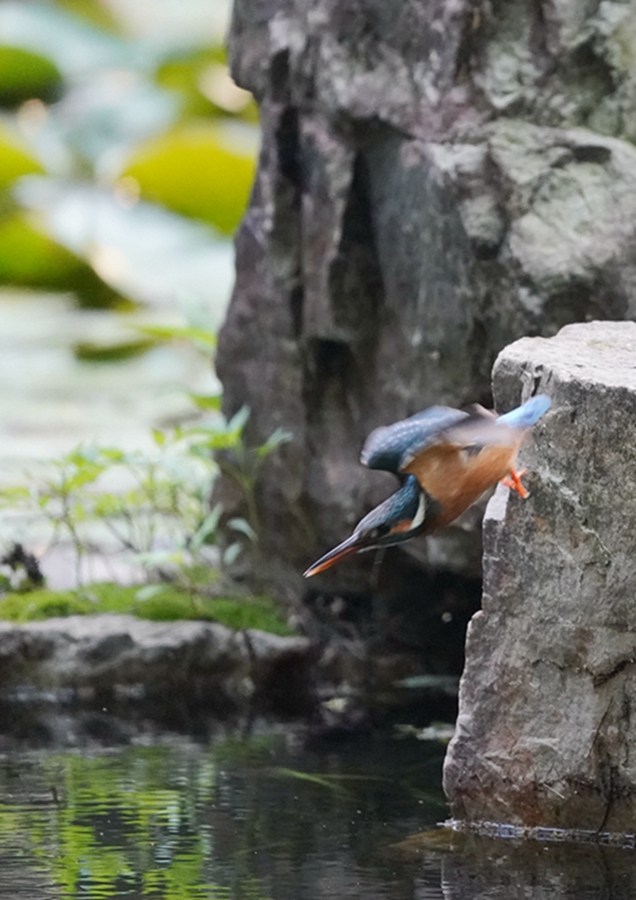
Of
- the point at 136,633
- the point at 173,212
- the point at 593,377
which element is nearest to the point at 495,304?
Result: the point at 593,377

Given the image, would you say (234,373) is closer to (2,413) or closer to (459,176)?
(459,176)

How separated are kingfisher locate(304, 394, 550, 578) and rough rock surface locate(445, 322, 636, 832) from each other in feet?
1.28

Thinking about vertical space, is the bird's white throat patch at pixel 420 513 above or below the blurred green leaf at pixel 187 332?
below

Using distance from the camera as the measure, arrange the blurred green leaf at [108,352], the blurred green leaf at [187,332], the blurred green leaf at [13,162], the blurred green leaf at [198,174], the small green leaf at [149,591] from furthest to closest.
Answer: the blurred green leaf at [13,162] → the blurred green leaf at [198,174] → the blurred green leaf at [108,352] → the blurred green leaf at [187,332] → the small green leaf at [149,591]

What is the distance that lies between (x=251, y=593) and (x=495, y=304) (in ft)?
4.73

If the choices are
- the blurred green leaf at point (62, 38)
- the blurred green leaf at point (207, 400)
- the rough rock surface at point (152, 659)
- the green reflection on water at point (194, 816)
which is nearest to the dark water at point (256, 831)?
the green reflection on water at point (194, 816)

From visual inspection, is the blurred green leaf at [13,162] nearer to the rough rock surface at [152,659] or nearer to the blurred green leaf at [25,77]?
the blurred green leaf at [25,77]

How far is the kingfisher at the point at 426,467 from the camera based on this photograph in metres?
2.55

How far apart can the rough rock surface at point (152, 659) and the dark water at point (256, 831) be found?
52 cm

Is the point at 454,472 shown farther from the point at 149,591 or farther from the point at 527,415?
the point at 149,591

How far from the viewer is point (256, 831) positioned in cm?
319

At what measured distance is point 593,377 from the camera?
2984 mm

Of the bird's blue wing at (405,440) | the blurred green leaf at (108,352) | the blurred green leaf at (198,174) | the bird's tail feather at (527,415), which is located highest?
the blurred green leaf at (198,174)

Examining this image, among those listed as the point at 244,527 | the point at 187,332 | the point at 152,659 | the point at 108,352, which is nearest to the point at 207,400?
the point at 187,332
